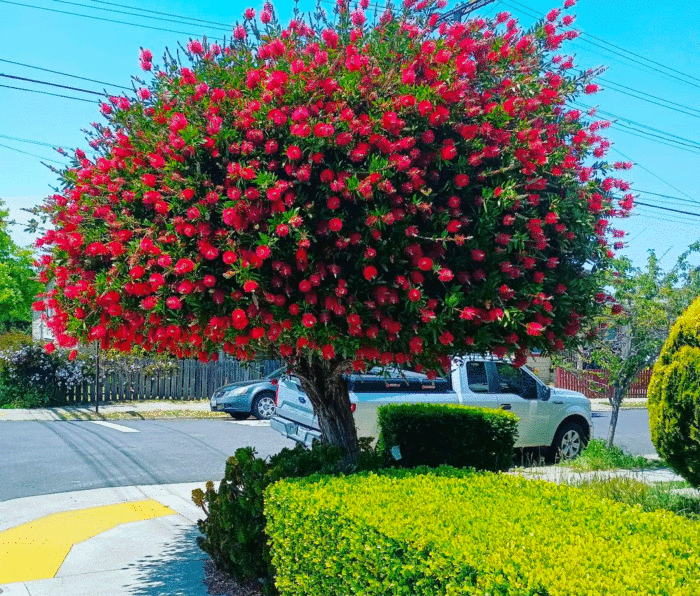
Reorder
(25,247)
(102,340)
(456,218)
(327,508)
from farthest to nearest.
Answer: (25,247) < (102,340) < (456,218) < (327,508)

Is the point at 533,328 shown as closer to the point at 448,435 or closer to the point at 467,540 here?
the point at 467,540

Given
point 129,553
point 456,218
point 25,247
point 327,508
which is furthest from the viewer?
point 25,247

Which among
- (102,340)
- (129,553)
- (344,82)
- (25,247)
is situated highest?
(25,247)

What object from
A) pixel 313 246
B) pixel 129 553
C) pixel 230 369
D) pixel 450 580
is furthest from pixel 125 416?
pixel 450 580

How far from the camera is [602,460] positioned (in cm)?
1069

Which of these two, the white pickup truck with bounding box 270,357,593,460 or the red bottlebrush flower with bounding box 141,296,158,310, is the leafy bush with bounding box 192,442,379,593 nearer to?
the red bottlebrush flower with bounding box 141,296,158,310

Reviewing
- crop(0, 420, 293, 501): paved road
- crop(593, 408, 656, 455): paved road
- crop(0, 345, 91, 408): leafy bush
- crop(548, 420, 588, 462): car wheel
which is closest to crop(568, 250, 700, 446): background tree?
crop(548, 420, 588, 462): car wheel

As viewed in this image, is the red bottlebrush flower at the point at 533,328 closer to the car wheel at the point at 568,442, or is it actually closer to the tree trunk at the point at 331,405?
the tree trunk at the point at 331,405

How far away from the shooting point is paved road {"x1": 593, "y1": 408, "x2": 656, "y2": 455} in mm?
14414

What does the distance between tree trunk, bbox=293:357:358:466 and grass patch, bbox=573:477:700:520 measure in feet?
7.97

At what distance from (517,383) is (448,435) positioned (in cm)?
399

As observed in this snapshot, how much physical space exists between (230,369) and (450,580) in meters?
20.2

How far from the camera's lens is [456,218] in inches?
166

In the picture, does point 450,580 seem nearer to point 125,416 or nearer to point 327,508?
point 327,508
